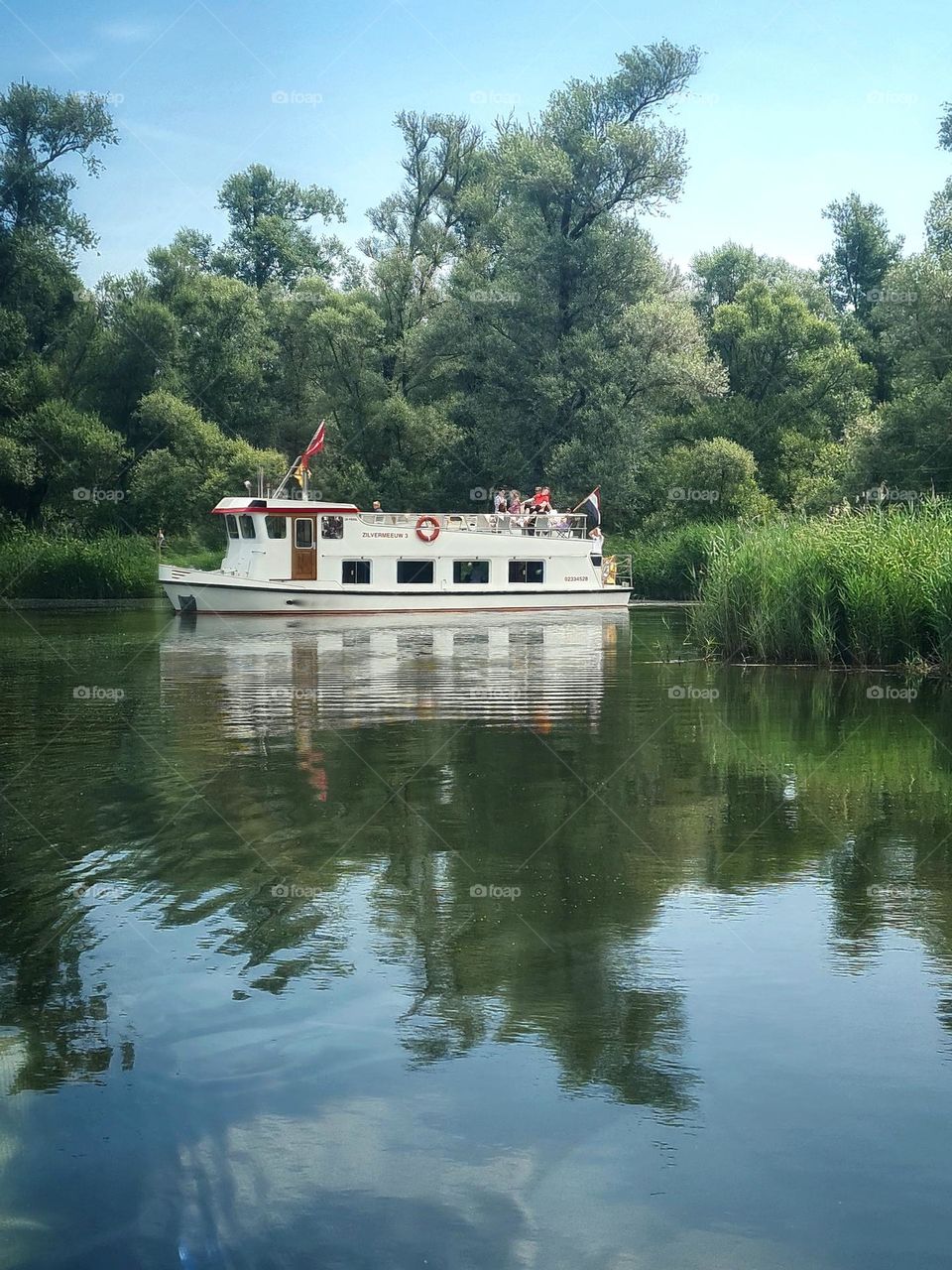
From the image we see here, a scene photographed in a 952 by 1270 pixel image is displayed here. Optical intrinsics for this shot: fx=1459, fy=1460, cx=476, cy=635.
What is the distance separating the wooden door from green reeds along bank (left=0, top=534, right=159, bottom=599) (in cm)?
839

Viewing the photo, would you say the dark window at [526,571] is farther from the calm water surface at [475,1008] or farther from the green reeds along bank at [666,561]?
the calm water surface at [475,1008]

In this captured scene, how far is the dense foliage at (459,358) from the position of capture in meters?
50.6

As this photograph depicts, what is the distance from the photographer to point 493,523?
4319cm

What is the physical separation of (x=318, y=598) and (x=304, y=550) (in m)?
1.46

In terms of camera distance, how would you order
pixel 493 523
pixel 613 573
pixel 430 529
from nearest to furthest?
1. pixel 430 529
2. pixel 493 523
3. pixel 613 573

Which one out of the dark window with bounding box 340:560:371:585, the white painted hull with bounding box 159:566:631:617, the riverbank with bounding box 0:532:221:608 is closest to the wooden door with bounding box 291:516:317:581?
the white painted hull with bounding box 159:566:631:617

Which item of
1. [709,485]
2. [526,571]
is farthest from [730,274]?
[526,571]

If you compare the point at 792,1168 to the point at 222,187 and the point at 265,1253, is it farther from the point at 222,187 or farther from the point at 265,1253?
the point at 222,187

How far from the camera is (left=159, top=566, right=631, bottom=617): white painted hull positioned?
3862cm

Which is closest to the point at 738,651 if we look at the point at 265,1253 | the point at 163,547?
the point at 265,1253

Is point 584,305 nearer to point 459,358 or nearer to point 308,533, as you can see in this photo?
point 459,358

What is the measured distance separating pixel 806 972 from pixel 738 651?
1834 cm

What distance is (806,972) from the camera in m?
6.65

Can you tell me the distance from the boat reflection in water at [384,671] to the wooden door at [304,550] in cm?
274
